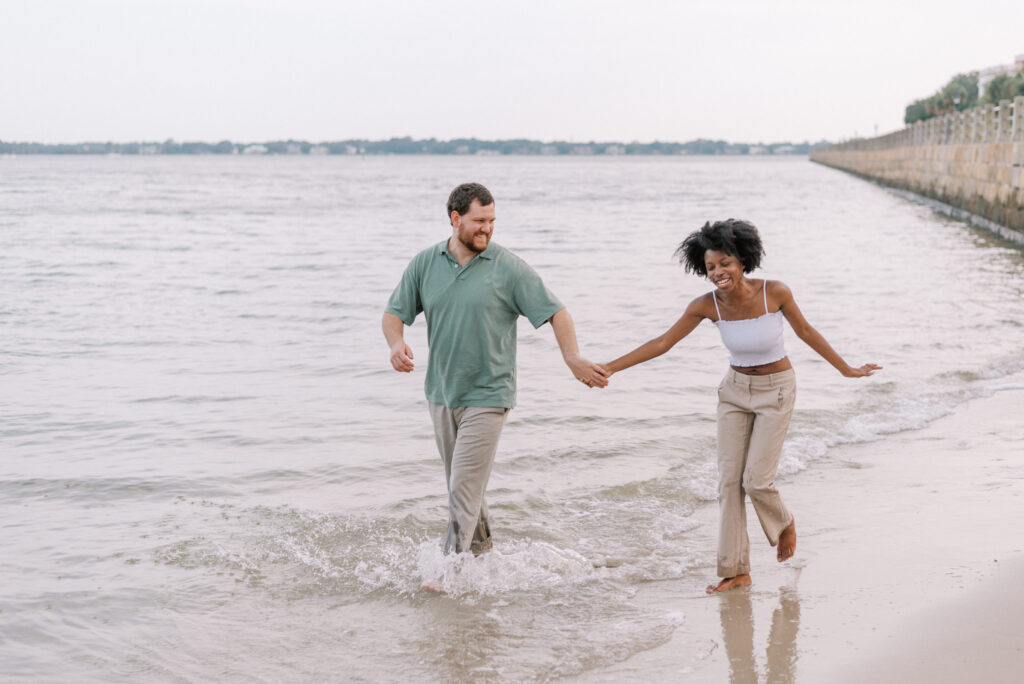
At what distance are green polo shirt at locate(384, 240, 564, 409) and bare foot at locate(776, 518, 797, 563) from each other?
1.46 meters

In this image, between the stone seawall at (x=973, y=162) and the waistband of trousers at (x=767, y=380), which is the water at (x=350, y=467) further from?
the stone seawall at (x=973, y=162)

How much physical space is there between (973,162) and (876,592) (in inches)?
1191

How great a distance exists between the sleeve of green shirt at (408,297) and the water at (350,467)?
4.47 ft

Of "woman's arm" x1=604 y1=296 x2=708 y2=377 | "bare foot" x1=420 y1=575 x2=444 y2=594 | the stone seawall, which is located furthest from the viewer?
the stone seawall

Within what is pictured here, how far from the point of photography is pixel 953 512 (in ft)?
20.6

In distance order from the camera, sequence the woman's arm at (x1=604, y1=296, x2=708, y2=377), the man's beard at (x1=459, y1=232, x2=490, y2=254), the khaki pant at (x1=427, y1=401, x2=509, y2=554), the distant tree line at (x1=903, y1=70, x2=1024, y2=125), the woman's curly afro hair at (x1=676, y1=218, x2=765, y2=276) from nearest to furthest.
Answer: the woman's curly afro hair at (x1=676, y1=218, x2=765, y2=276) → the man's beard at (x1=459, y1=232, x2=490, y2=254) → the woman's arm at (x1=604, y1=296, x2=708, y2=377) → the khaki pant at (x1=427, y1=401, x2=509, y2=554) → the distant tree line at (x1=903, y1=70, x2=1024, y2=125)

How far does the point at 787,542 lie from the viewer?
5.29m

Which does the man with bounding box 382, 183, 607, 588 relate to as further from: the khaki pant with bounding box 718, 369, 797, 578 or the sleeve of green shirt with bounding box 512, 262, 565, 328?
the khaki pant with bounding box 718, 369, 797, 578

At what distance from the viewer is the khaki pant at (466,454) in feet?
16.8

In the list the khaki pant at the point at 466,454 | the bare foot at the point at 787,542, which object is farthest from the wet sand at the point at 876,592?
the khaki pant at the point at 466,454

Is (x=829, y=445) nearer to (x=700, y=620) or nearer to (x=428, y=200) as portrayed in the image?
(x=700, y=620)

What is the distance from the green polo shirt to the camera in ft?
16.4

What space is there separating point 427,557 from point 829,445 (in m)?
3.73

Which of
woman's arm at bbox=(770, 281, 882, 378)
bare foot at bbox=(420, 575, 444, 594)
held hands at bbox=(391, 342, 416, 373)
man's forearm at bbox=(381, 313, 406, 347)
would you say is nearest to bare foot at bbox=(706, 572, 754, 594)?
woman's arm at bbox=(770, 281, 882, 378)
